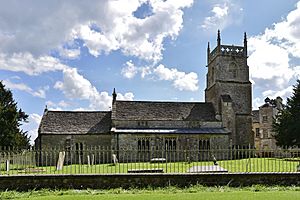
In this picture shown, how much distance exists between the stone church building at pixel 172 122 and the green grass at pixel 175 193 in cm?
2417

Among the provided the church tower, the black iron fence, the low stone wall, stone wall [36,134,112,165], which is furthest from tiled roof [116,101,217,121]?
the low stone wall

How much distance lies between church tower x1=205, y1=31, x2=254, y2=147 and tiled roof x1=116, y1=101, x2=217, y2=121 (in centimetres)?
202

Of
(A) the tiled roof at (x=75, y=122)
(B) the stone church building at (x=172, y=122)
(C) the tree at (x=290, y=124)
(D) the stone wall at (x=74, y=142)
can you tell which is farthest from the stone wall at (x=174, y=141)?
(C) the tree at (x=290, y=124)

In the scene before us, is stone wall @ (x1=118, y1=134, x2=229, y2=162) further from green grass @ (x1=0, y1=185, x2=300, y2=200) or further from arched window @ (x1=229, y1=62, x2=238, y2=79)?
green grass @ (x1=0, y1=185, x2=300, y2=200)

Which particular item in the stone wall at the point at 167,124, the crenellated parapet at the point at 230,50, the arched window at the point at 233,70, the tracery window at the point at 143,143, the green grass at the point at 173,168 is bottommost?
the green grass at the point at 173,168

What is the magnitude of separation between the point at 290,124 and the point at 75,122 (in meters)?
23.8

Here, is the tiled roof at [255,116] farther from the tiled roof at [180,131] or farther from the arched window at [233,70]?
the tiled roof at [180,131]

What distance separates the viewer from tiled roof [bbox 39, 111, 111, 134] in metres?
41.2

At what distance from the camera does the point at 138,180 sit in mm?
16406

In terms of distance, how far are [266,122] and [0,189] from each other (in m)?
57.4

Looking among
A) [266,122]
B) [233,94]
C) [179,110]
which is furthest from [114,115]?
[266,122]

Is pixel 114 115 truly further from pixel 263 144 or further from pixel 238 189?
pixel 263 144

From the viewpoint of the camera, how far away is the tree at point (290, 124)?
40.7m

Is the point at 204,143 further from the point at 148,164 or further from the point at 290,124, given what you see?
the point at 148,164
